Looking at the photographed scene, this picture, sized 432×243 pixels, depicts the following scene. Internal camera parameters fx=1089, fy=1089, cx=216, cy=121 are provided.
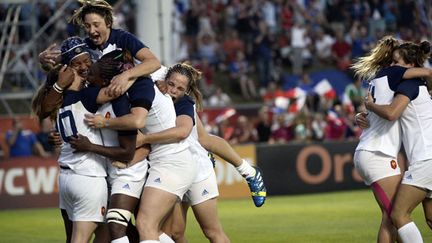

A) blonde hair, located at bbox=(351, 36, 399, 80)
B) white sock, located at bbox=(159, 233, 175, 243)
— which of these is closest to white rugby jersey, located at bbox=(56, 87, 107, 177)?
white sock, located at bbox=(159, 233, 175, 243)

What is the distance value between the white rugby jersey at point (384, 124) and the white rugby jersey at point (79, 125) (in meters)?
2.56

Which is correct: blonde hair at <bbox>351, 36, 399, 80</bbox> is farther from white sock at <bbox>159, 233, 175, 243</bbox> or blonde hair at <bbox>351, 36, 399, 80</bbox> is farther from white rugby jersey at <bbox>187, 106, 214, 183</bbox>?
white sock at <bbox>159, 233, 175, 243</bbox>

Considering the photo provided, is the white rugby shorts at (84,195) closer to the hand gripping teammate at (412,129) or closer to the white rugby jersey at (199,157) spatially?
the white rugby jersey at (199,157)

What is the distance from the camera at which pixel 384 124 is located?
998 centimetres

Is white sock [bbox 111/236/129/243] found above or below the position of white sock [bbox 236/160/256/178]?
below

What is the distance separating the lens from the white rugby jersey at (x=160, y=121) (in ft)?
30.1

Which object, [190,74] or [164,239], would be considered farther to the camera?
[190,74]

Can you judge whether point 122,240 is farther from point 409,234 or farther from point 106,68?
point 409,234

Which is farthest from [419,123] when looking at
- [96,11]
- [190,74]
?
[96,11]

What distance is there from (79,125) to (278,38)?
844 inches

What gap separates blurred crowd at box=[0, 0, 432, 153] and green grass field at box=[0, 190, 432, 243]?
5776mm

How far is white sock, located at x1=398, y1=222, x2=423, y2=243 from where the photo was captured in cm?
970

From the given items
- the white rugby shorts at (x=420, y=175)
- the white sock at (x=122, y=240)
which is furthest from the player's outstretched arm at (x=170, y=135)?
the white rugby shorts at (x=420, y=175)

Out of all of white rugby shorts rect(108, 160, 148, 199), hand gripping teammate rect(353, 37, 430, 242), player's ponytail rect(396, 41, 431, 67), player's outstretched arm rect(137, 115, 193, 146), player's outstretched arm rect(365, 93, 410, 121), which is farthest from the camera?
player's ponytail rect(396, 41, 431, 67)
